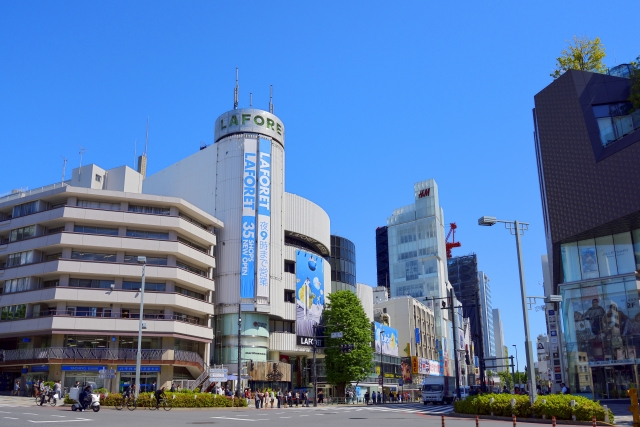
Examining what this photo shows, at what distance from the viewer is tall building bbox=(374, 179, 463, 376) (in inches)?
5320

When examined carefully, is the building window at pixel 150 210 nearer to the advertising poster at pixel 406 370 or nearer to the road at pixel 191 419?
the road at pixel 191 419

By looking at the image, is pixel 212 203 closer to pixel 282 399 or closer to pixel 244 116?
pixel 244 116

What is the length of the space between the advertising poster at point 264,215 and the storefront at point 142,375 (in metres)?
→ 13.9

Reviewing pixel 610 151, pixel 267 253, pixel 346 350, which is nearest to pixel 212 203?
pixel 267 253

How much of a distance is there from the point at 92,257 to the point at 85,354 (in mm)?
A: 9502

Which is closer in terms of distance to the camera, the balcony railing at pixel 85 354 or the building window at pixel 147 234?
the balcony railing at pixel 85 354

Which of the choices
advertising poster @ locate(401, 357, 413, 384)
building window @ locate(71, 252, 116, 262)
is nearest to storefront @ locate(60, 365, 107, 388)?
building window @ locate(71, 252, 116, 262)

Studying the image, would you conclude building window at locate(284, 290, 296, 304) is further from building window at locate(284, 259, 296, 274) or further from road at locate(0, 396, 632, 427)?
road at locate(0, 396, 632, 427)

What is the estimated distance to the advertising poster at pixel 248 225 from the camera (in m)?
64.9

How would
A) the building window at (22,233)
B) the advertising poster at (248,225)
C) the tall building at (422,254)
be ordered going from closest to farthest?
1. the building window at (22,233)
2. the advertising poster at (248,225)
3. the tall building at (422,254)

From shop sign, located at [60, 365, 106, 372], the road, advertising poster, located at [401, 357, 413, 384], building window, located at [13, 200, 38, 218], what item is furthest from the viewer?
advertising poster, located at [401, 357, 413, 384]

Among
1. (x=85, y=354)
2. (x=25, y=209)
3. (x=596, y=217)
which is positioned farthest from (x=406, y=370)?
(x=25, y=209)

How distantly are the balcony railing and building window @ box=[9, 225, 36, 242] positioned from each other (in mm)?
11517

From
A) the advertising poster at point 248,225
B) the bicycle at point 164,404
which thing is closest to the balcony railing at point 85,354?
the advertising poster at point 248,225
